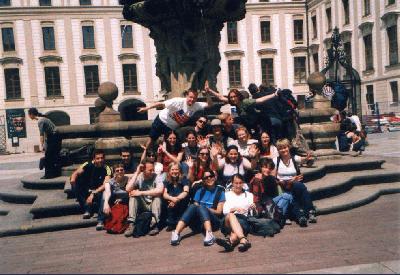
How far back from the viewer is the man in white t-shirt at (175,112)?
7520 mm

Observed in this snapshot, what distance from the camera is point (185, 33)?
372 inches

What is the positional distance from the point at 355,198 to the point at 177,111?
Answer: 3.55 metres

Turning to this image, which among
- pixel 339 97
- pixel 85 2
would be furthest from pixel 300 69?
pixel 339 97

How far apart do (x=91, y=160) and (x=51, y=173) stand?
2.33m

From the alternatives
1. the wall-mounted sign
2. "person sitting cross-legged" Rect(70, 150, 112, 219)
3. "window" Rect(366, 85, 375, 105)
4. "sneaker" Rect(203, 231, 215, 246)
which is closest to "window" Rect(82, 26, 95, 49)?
the wall-mounted sign

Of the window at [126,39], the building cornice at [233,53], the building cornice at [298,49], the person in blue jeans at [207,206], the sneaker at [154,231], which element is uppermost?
the window at [126,39]

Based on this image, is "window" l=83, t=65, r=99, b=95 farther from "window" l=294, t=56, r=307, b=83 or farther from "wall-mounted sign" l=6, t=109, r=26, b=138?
"window" l=294, t=56, r=307, b=83

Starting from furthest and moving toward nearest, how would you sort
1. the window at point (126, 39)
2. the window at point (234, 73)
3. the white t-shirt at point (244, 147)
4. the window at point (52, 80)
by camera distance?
1. the window at point (234, 73)
2. the window at point (126, 39)
3. the window at point (52, 80)
4. the white t-shirt at point (244, 147)

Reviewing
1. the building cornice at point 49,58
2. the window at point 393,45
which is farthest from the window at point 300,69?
the building cornice at point 49,58

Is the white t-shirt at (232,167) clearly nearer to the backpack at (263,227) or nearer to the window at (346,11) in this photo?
the backpack at (263,227)

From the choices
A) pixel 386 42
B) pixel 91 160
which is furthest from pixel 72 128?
pixel 386 42

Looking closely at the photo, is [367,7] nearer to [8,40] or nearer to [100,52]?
[100,52]

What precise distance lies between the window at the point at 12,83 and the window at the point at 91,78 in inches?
227

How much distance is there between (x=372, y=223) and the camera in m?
6.07
